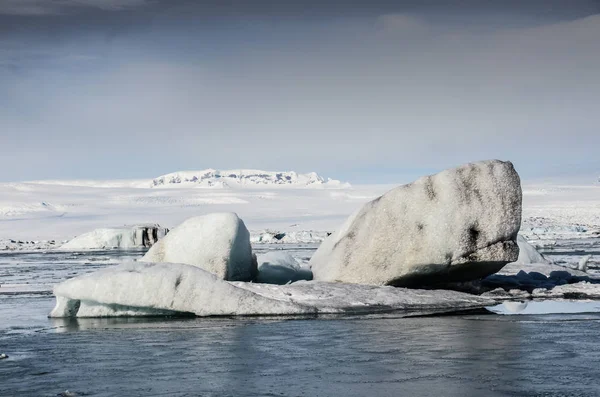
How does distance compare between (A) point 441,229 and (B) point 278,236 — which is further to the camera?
(B) point 278,236

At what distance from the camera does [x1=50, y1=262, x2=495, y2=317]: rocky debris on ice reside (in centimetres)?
1242

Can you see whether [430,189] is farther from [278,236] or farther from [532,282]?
[278,236]

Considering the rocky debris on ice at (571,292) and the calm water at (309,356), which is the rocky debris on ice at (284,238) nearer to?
the rocky debris on ice at (571,292)

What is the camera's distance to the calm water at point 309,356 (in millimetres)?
6438

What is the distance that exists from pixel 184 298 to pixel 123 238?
190 ft

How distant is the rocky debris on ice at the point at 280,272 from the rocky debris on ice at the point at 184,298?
279cm

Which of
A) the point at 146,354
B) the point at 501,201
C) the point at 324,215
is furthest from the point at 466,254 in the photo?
the point at 324,215

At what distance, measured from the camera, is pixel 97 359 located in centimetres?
822

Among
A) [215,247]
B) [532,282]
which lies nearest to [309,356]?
[215,247]

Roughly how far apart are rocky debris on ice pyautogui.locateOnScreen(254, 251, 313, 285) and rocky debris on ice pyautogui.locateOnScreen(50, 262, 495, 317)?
9.16 ft

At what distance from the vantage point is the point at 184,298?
12.4m

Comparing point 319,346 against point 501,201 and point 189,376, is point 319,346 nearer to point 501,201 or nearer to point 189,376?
point 189,376

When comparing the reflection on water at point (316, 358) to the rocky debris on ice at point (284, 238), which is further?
the rocky debris on ice at point (284, 238)

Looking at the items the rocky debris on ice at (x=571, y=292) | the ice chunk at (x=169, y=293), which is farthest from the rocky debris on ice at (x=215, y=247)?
the rocky debris on ice at (x=571, y=292)
